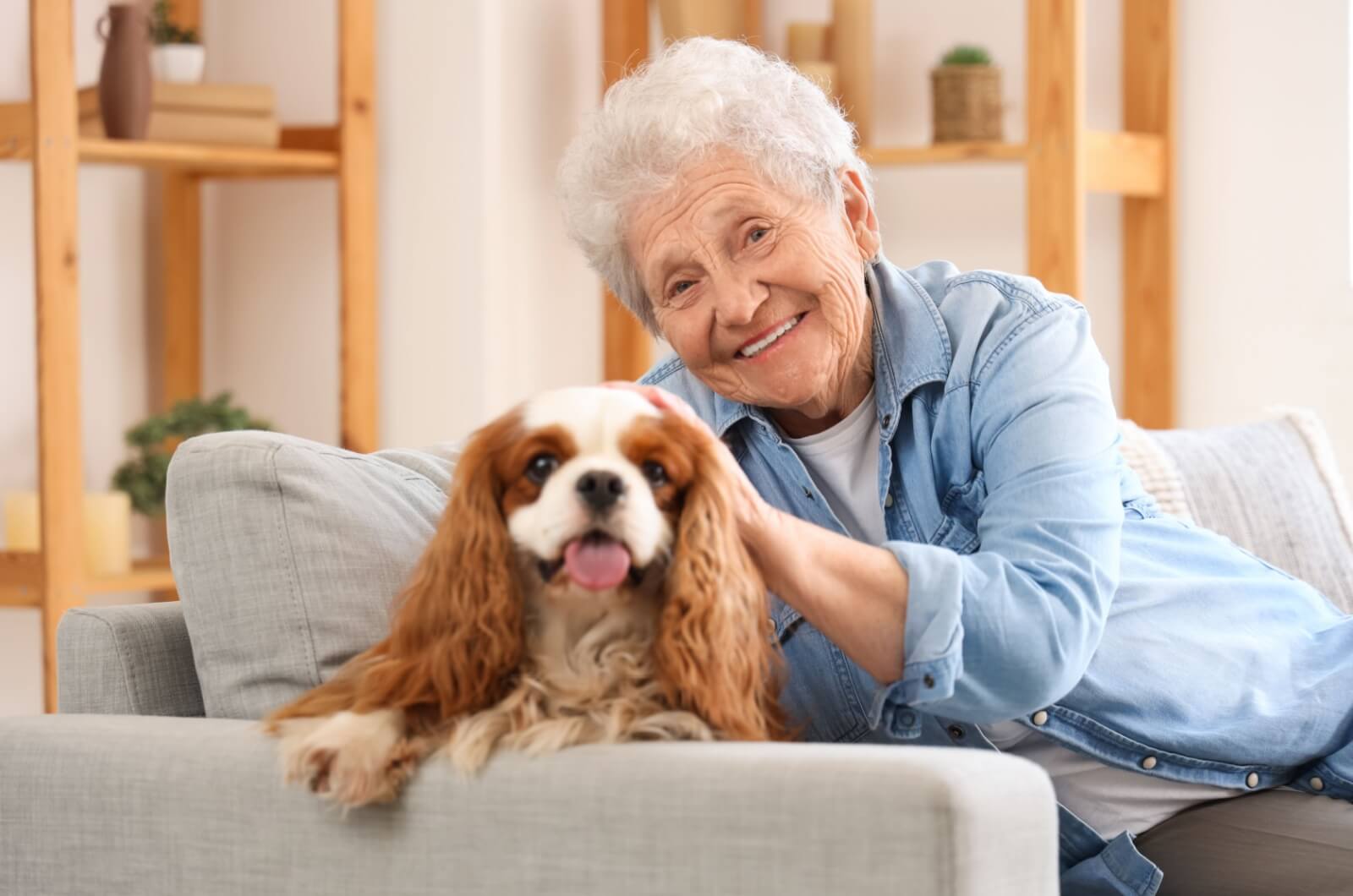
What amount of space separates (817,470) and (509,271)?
1834mm

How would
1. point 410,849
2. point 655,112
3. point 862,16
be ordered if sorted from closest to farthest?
point 410,849
point 655,112
point 862,16

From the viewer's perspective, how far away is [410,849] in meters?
1.16

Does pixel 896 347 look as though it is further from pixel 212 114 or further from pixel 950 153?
pixel 212 114

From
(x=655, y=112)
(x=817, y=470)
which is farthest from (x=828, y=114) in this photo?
(x=817, y=470)

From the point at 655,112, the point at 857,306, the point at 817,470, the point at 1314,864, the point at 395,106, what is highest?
the point at 395,106

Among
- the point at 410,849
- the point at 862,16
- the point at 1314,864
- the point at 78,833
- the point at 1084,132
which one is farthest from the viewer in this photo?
the point at 862,16

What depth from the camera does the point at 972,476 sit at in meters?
1.48

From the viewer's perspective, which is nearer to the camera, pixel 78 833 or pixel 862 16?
pixel 78 833

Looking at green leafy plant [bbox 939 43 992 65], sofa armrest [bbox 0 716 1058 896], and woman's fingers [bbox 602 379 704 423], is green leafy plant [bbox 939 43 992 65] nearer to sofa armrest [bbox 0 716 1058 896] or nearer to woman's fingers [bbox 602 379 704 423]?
woman's fingers [bbox 602 379 704 423]

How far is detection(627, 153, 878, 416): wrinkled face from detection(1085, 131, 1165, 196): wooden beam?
69.1 inches

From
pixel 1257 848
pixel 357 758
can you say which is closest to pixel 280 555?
pixel 357 758

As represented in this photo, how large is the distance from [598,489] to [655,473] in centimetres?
6

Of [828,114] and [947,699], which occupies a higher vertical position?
[828,114]

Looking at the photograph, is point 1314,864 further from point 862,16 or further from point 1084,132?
point 862,16
